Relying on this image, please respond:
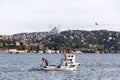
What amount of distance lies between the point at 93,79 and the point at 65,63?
47.0 ft

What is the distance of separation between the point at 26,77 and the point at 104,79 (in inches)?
445

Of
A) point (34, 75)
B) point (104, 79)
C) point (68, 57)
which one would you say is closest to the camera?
point (104, 79)

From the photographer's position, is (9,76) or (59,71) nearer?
(9,76)

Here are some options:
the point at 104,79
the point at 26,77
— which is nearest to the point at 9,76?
the point at 26,77

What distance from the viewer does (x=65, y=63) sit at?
306 feet

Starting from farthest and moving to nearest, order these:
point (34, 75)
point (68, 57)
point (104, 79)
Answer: point (68, 57) < point (34, 75) < point (104, 79)

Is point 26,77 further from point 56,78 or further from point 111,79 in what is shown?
point 111,79

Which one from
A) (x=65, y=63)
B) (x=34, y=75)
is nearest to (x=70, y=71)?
(x=65, y=63)

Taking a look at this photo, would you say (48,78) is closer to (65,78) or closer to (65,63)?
(65,78)

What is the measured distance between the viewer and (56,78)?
80.1 m

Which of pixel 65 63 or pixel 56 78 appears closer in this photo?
pixel 56 78

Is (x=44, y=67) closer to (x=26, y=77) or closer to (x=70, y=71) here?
(x=70, y=71)

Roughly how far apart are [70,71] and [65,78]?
13.1 metres

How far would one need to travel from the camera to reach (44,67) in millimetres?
93688
